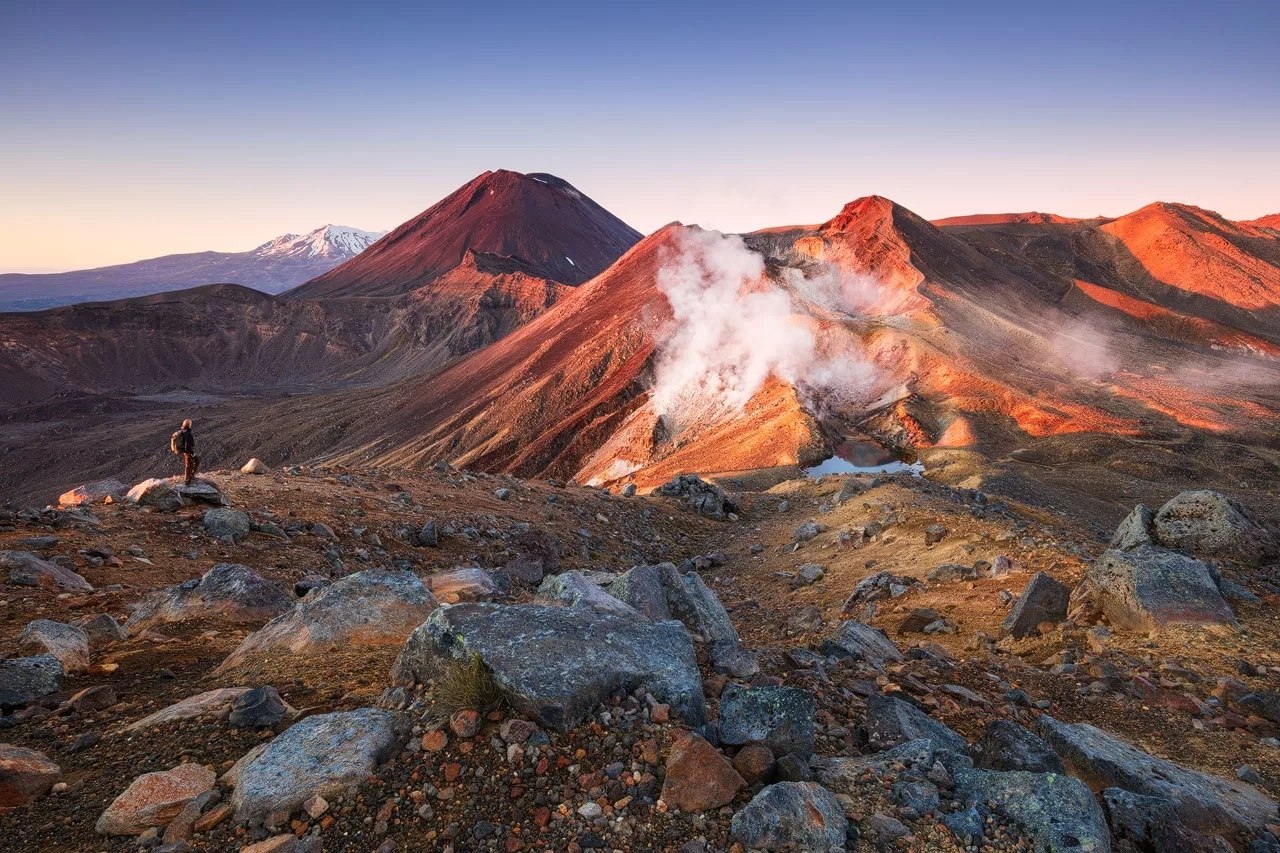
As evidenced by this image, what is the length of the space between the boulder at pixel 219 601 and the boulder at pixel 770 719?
5.19 metres

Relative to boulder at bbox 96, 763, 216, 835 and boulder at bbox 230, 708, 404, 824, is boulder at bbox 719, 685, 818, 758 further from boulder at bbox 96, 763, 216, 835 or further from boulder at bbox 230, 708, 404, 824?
boulder at bbox 96, 763, 216, 835

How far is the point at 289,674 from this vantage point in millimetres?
5164

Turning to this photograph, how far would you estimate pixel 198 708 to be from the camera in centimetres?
450

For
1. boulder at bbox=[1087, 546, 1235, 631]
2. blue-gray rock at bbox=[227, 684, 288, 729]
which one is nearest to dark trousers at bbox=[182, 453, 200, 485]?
blue-gray rock at bbox=[227, 684, 288, 729]

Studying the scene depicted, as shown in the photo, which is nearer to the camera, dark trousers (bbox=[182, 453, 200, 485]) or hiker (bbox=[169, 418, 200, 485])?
dark trousers (bbox=[182, 453, 200, 485])

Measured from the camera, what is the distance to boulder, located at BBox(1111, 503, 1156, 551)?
1050 centimetres

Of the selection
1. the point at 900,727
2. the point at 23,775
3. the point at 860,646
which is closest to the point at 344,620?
the point at 23,775

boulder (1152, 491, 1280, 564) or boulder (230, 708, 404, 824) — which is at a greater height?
boulder (230, 708, 404, 824)

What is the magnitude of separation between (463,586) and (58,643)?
3.64 m

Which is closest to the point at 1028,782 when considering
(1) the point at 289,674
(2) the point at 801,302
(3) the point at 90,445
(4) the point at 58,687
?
(1) the point at 289,674

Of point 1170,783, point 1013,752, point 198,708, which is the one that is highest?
point 198,708

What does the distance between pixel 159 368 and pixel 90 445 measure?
121ft

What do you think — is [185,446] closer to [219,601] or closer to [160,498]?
[160,498]

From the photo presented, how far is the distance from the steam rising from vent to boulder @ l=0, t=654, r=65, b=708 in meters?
33.5
